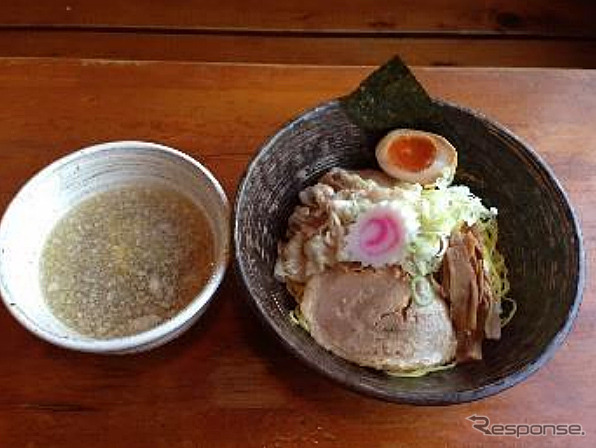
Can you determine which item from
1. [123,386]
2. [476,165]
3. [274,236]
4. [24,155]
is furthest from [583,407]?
[24,155]

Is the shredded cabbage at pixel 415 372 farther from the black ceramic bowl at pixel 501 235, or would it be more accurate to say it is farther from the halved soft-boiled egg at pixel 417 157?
the halved soft-boiled egg at pixel 417 157

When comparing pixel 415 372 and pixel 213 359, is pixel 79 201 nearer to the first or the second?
pixel 213 359

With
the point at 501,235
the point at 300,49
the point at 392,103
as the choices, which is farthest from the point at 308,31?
the point at 501,235

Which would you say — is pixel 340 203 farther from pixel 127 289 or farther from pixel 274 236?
pixel 127 289

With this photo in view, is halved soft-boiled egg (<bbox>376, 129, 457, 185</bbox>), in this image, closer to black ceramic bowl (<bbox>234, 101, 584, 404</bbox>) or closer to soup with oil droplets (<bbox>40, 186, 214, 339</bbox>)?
black ceramic bowl (<bbox>234, 101, 584, 404</bbox>)

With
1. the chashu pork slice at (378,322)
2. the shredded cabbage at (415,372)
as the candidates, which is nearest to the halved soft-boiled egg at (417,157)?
the chashu pork slice at (378,322)

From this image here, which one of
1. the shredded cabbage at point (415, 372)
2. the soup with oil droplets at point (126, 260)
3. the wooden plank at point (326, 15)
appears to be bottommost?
the shredded cabbage at point (415, 372)

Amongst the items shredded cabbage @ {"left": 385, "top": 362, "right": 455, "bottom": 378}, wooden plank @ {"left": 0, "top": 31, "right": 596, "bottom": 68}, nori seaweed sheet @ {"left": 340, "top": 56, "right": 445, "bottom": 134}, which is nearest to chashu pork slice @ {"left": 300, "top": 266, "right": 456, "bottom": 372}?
shredded cabbage @ {"left": 385, "top": 362, "right": 455, "bottom": 378}
